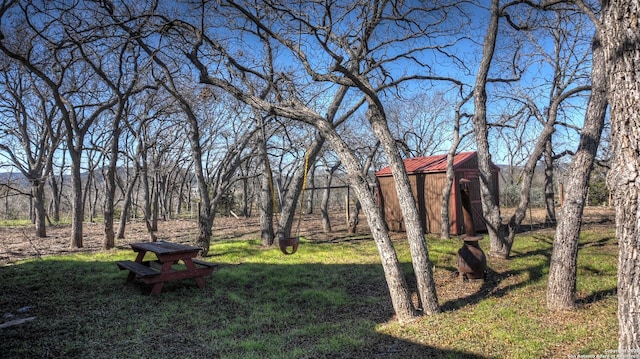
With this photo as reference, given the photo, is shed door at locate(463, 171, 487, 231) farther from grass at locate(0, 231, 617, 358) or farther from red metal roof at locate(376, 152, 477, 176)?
grass at locate(0, 231, 617, 358)

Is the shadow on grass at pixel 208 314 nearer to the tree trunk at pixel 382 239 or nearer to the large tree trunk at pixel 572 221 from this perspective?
the tree trunk at pixel 382 239

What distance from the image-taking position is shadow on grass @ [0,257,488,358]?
13.3ft

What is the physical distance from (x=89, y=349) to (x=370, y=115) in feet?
14.0

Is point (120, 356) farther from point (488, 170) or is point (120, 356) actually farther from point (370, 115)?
point (488, 170)

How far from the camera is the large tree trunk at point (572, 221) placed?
4.88 metres

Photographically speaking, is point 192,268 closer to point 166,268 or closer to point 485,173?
point 166,268

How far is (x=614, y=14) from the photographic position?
8.57 feet

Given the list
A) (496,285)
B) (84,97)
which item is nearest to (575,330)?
(496,285)

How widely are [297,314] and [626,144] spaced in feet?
14.0

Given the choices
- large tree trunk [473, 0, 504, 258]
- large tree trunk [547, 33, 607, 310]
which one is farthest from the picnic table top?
large tree trunk [473, 0, 504, 258]

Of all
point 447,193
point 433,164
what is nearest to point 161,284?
point 447,193

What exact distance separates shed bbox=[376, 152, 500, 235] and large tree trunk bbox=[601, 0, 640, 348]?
10.8 metres

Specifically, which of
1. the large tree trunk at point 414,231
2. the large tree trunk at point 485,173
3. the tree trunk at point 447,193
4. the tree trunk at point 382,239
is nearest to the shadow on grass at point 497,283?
the large tree trunk at point 414,231

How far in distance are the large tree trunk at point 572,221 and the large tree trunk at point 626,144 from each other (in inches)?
93.5
